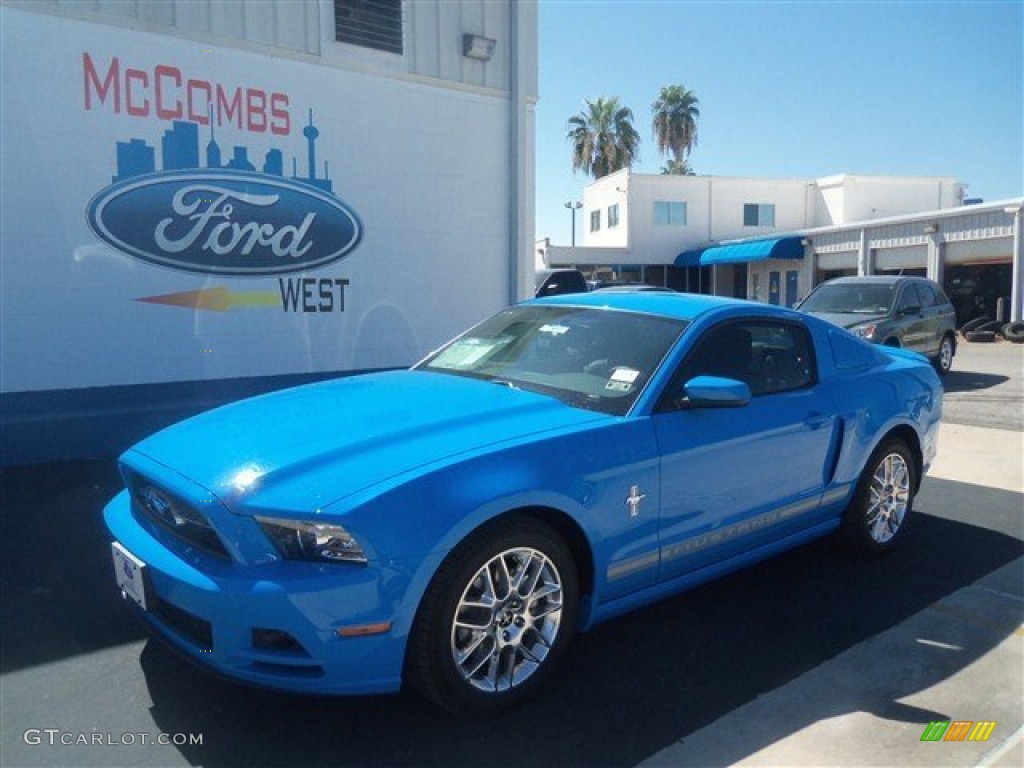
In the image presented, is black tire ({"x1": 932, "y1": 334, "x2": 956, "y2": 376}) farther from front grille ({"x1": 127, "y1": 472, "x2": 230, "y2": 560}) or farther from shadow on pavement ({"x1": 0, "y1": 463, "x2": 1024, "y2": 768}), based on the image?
front grille ({"x1": 127, "y1": 472, "x2": 230, "y2": 560})

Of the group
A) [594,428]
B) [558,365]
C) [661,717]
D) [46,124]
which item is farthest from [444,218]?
[661,717]

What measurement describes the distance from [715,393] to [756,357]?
842 mm

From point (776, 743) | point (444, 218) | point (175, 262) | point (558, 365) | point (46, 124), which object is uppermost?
point (46, 124)

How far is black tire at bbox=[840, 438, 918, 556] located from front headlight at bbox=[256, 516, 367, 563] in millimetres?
3163

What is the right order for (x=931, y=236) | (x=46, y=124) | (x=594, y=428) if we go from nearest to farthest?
(x=594, y=428) → (x=46, y=124) → (x=931, y=236)

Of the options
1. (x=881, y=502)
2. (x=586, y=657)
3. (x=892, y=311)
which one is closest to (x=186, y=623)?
(x=586, y=657)

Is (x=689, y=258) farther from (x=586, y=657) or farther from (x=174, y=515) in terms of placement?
(x=174, y=515)

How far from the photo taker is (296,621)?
2.52 metres

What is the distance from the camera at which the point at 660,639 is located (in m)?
3.65

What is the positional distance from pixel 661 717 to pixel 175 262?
256 inches

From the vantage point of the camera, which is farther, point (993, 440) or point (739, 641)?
point (993, 440)

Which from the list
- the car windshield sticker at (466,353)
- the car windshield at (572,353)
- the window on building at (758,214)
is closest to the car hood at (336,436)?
the car windshield at (572,353)

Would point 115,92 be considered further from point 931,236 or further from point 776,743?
point 931,236

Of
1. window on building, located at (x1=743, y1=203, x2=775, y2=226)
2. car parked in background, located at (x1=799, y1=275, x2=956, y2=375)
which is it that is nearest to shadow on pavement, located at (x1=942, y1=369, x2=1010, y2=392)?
car parked in background, located at (x1=799, y1=275, x2=956, y2=375)
